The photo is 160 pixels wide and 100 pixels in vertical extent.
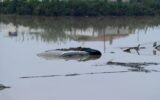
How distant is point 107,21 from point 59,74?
1.27 ft

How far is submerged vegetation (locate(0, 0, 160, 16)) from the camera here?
1919 mm

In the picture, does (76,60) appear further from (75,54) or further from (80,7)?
(80,7)

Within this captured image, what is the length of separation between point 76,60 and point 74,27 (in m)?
0.17

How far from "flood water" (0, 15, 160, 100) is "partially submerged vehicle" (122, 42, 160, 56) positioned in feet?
0.04

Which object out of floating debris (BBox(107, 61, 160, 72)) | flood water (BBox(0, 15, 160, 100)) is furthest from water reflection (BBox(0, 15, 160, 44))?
floating debris (BBox(107, 61, 160, 72))

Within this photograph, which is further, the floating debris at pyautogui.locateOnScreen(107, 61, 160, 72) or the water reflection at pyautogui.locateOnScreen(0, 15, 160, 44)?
the floating debris at pyautogui.locateOnScreen(107, 61, 160, 72)

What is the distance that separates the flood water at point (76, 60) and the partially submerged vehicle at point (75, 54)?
2 centimetres

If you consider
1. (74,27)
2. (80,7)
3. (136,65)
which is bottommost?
(136,65)

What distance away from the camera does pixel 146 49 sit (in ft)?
6.88

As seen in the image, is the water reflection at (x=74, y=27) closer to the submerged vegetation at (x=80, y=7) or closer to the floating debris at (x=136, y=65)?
the submerged vegetation at (x=80, y=7)

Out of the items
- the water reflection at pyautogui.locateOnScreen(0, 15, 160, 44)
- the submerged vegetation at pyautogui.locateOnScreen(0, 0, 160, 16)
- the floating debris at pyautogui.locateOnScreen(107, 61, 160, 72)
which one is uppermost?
the submerged vegetation at pyautogui.locateOnScreen(0, 0, 160, 16)

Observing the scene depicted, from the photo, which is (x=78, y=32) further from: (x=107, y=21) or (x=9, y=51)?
(x=9, y=51)

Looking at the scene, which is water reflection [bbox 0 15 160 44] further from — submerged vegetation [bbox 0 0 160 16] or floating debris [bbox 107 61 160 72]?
floating debris [bbox 107 61 160 72]

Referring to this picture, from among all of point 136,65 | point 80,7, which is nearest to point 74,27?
point 80,7
